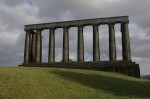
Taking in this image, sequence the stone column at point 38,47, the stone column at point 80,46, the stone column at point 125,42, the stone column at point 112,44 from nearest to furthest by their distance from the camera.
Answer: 1. the stone column at point 125,42
2. the stone column at point 112,44
3. the stone column at point 80,46
4. the stone column at point 38,47

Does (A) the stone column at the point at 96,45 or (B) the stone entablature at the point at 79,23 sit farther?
(B) the stone entablature at the point at 79,23

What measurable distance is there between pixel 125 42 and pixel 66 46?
53.0ft

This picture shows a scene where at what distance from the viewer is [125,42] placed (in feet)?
234

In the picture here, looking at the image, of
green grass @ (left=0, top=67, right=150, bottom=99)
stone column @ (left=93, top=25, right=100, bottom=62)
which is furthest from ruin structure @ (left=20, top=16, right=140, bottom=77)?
green grass @ (left=0, top=67, right=150, bottom=99)

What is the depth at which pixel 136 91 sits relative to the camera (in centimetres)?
3228

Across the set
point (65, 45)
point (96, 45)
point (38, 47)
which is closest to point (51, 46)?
point (65, 45)

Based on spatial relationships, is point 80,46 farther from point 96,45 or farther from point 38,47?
point 38,47

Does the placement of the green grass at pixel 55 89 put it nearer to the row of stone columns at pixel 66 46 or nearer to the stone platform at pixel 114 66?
the stone platform at pixel 114 66

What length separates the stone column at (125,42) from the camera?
69.8m

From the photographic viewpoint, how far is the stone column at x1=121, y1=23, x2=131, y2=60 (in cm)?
6981

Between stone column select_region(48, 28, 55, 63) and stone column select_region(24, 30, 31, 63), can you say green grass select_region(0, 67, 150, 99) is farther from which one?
stone column select_region(24, 30, 31, 63)

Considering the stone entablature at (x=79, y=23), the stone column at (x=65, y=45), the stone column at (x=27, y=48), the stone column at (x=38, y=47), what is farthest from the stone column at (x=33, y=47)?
the stone column at (x=65, y=45)

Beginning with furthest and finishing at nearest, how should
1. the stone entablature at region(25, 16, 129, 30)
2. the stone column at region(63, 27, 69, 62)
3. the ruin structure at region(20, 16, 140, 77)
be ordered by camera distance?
the stone column at region(63, 27, 69, 62)
the stone entablature at region(25, 16, 129, 30)
the ruin structure at region(20, 16, 140, 77)

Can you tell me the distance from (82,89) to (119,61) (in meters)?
38.0
